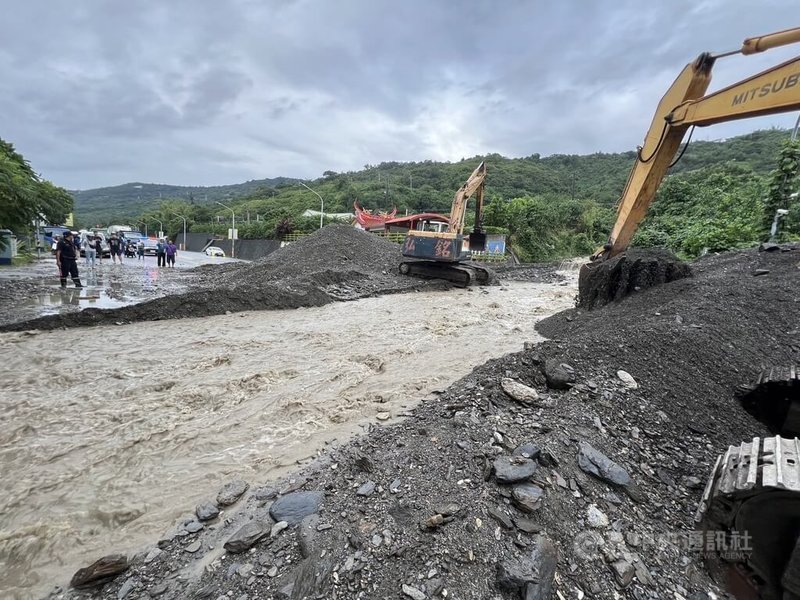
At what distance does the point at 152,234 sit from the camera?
94688 millimetres

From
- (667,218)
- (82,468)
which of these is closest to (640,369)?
(82,468)

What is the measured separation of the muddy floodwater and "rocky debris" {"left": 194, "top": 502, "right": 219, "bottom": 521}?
213 mm

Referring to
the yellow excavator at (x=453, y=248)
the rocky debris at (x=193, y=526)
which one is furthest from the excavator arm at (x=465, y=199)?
the rocky debris at (x=193, y=526)

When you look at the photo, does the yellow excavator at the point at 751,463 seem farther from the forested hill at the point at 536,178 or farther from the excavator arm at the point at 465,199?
the forested hill at the point at 536,178

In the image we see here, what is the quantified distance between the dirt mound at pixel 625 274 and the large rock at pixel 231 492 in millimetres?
7812

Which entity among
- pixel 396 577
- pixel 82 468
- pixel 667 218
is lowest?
pixel 82 468

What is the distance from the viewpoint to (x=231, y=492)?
325 centimetres

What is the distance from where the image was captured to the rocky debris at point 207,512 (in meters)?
2.98

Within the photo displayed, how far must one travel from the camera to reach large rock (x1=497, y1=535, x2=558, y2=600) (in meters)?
1.95

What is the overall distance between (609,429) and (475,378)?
4.66 ft

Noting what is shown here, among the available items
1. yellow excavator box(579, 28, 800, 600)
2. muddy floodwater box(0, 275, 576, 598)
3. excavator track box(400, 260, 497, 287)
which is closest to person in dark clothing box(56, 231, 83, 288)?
muddy floodwater box(0, 275, 576, 598)

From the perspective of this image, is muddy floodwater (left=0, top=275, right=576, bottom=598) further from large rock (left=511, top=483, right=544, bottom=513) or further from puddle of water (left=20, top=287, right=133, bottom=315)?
large rock (left=511, top=483, right=544, bottom=513)

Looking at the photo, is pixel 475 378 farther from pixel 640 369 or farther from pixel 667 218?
pixel 667 218

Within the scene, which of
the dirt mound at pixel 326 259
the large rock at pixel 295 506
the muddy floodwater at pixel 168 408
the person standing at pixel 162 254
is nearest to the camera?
the large rock at pixel 295 506
